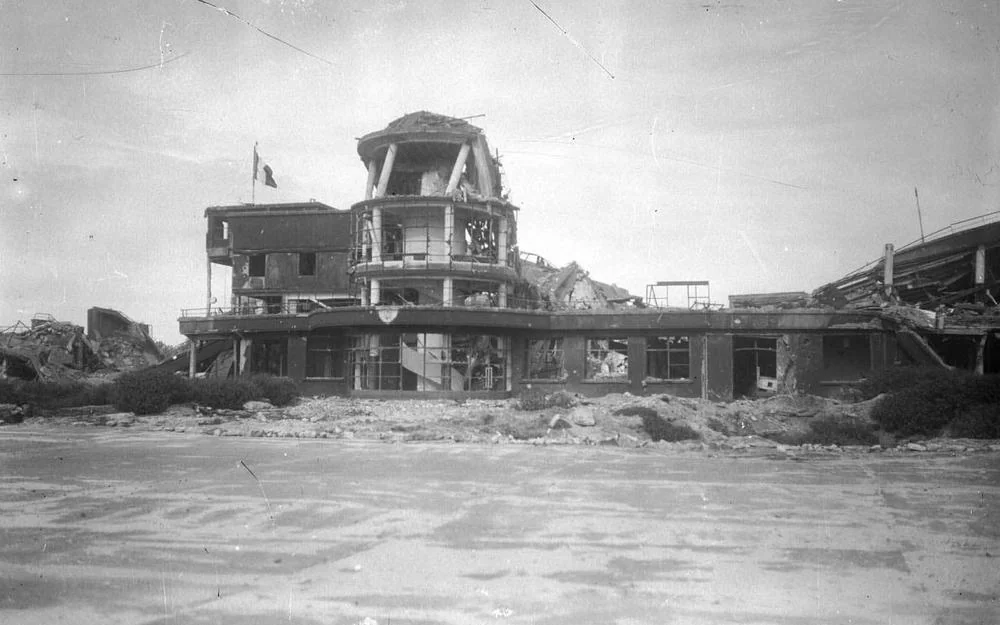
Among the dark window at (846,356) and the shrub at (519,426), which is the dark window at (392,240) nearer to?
the shrub at (519,426)

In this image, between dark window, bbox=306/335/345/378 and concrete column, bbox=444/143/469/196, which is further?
concrete column, bbox=444/143/469/196

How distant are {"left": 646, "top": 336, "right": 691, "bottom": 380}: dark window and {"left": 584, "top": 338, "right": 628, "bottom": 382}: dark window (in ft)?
3.89

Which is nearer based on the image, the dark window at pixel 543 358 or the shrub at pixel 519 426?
the shrub at pixel 519 426

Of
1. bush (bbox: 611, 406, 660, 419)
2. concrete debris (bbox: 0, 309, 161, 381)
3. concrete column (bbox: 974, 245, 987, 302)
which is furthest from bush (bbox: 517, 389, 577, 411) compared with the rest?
concrete debris (bbox: 0, 309, 161, 381)

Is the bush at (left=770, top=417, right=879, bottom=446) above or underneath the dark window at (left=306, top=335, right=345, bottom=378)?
underneath

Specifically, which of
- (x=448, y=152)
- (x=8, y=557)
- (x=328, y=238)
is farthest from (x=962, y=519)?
(x=328, y=238)

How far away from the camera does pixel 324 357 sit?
3931 centimetres

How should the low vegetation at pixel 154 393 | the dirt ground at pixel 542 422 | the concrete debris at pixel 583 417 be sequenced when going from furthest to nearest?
the low vegetation at pixel 154 393
the concrete debris at pixel 583 417
the dirt ground at pixel 542 422

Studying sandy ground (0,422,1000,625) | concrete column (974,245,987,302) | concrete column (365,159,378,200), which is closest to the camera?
sandy ground (0,422,1000,625)

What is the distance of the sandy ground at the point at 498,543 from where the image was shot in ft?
20.9

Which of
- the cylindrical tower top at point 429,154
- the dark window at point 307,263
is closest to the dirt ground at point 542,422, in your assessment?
the cylindrical tower top at point 429,154

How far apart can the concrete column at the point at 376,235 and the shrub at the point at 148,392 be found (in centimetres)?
1258

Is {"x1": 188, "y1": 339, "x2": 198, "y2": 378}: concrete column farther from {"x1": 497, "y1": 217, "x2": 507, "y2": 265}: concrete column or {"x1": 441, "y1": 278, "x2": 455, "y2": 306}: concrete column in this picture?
{"x1": 497, "y1": 217, "x2": 507, "y2": 265}: concrete column

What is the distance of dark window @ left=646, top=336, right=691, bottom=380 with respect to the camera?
33719mm
